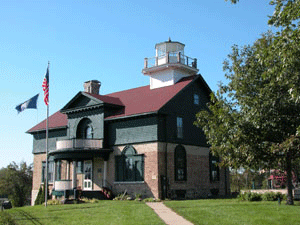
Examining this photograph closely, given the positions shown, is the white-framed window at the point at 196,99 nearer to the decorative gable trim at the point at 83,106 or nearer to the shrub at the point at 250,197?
the decorative gable trim at the point at 83,106

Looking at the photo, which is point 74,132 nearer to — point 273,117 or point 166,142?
point 166,142

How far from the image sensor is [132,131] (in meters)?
31.2

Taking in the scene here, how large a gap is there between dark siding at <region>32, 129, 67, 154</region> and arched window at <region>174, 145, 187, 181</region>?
11734 mm

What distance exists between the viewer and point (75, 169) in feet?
107

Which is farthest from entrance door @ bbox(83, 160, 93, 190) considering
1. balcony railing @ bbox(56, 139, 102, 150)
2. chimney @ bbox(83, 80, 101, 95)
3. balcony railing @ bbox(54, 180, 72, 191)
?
chimney @ bbox(83, 80, 101, 95)

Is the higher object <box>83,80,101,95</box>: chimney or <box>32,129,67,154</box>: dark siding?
<box>83,80,101,95</box>: chimney

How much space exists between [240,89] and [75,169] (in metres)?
17.5

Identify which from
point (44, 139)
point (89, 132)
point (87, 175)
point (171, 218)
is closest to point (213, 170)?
point (87, 175)

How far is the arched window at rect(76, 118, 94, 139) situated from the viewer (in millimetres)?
34316

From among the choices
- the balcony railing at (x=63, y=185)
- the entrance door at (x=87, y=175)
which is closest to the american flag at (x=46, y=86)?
the balcony railing at (x=63, y=185)

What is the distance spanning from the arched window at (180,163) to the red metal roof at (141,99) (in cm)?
396

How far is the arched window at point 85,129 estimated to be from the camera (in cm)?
3432

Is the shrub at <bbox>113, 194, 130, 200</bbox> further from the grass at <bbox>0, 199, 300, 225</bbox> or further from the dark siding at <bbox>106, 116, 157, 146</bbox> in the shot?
the grass at <bbox>0, 199, 300, 225</bbox>

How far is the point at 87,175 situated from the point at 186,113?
10.0m
